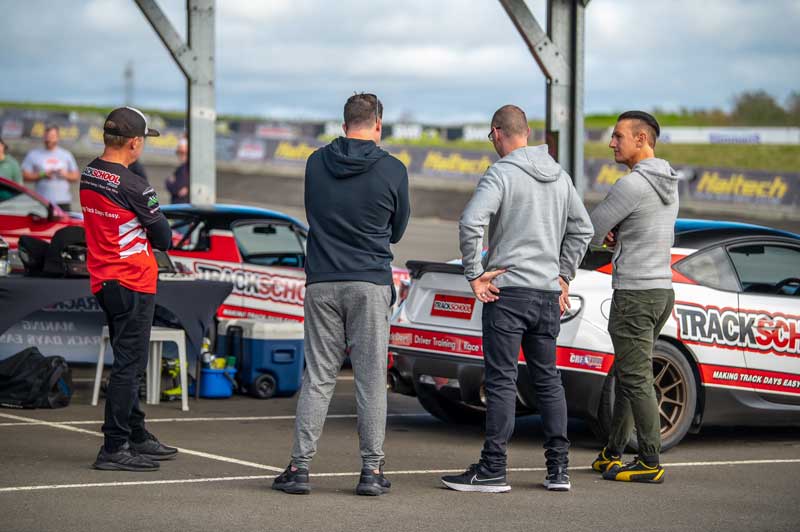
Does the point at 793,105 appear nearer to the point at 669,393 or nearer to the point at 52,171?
the point at 52,171

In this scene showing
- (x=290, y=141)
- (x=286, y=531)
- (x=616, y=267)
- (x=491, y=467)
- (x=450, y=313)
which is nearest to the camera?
(x=286, y=531)

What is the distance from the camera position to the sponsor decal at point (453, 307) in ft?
26.1

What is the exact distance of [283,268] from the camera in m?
11.3

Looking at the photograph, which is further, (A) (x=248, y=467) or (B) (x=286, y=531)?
(A) (x=248, y=467)

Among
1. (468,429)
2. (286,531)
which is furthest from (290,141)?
(286,531)

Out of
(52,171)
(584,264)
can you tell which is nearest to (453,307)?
(584,264)

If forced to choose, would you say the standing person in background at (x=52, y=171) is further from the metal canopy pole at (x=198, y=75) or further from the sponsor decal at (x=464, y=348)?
the sponsor decal at (x=464, y=348)

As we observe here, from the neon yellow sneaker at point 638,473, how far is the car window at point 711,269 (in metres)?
1.70

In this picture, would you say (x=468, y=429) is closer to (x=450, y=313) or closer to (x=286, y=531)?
(x=450, y=313)

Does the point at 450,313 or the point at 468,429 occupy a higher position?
the point at 450,313

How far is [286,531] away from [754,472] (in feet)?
10.6

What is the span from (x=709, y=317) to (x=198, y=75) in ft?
24.6

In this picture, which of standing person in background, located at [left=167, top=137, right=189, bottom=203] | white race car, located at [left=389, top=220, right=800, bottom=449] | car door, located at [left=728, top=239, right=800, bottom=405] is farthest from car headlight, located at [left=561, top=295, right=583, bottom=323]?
standing person in background, located at [left=167, top=137, right=189, bottom=203]

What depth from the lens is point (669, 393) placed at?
26.1 feet
